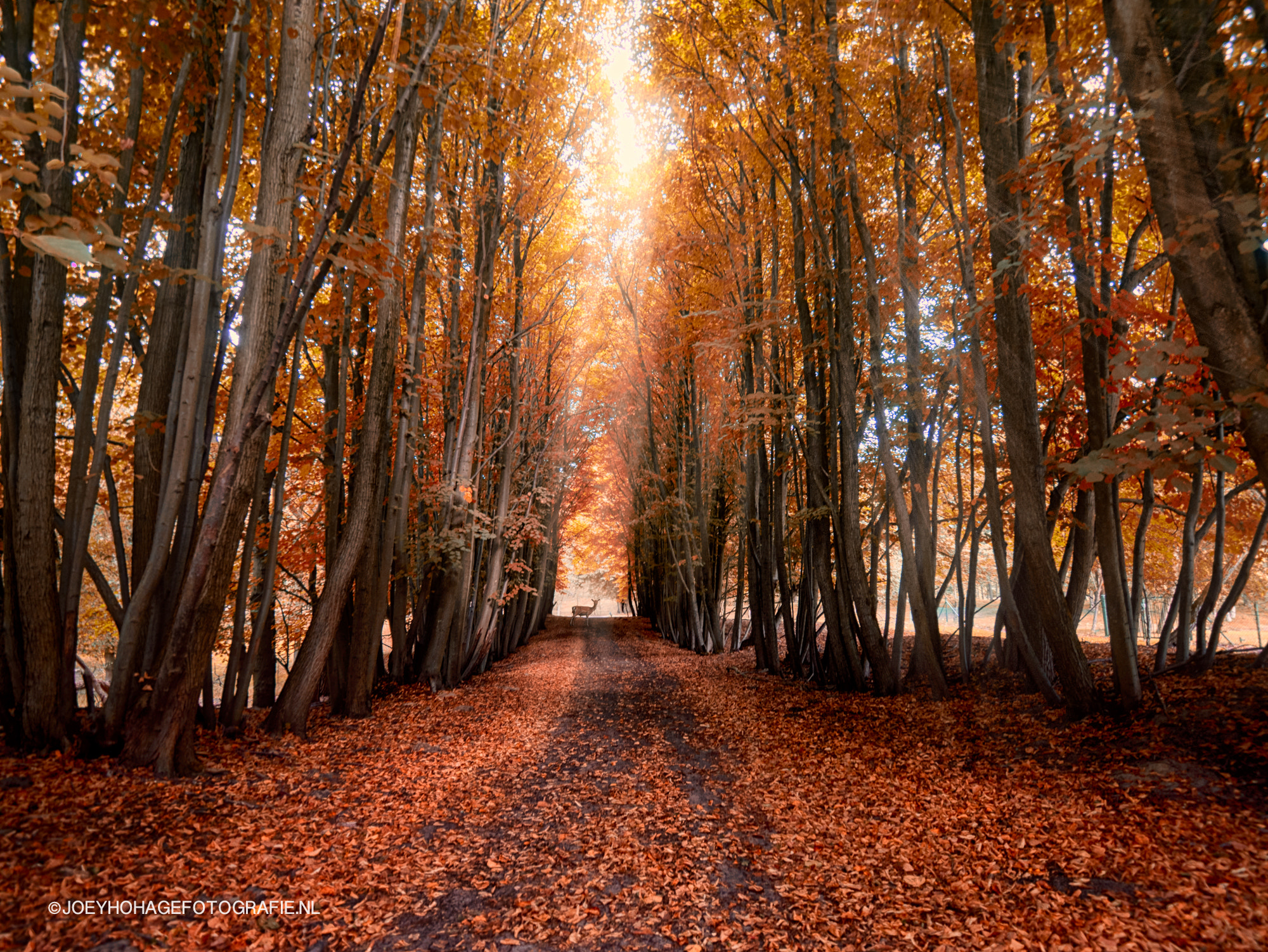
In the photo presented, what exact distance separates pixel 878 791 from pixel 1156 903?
1851 millimetres

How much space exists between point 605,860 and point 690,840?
22.3 inches

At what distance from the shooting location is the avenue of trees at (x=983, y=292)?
3.01 meters

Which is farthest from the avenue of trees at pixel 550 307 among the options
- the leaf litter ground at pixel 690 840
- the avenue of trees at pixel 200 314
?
the leaf litter ground at pixel 690 840

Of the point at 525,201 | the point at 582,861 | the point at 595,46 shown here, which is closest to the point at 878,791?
the point at 582,861

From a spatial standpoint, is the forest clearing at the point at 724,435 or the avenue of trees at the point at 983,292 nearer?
the forest clearing at the point at 724,435

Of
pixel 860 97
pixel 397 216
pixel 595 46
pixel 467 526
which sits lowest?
pixel 467 526

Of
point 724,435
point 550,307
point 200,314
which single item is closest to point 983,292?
point 724,435

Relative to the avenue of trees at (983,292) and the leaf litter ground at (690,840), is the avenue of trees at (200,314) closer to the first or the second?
the leaf litter ground at (690,840)

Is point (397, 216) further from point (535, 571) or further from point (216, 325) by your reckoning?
point (535, 571)

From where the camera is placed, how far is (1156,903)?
8.25 feet

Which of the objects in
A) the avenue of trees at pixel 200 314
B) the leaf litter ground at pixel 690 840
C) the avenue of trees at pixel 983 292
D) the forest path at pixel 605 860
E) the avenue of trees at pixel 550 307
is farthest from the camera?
the avenue of trees at pixel 200 314

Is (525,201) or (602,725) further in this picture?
(525,201)

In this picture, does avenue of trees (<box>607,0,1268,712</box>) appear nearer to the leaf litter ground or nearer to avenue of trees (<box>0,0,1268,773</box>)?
avenue of trees (<box>0,0,1268,773</box>)

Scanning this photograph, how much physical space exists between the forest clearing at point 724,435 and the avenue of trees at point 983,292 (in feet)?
0.18
